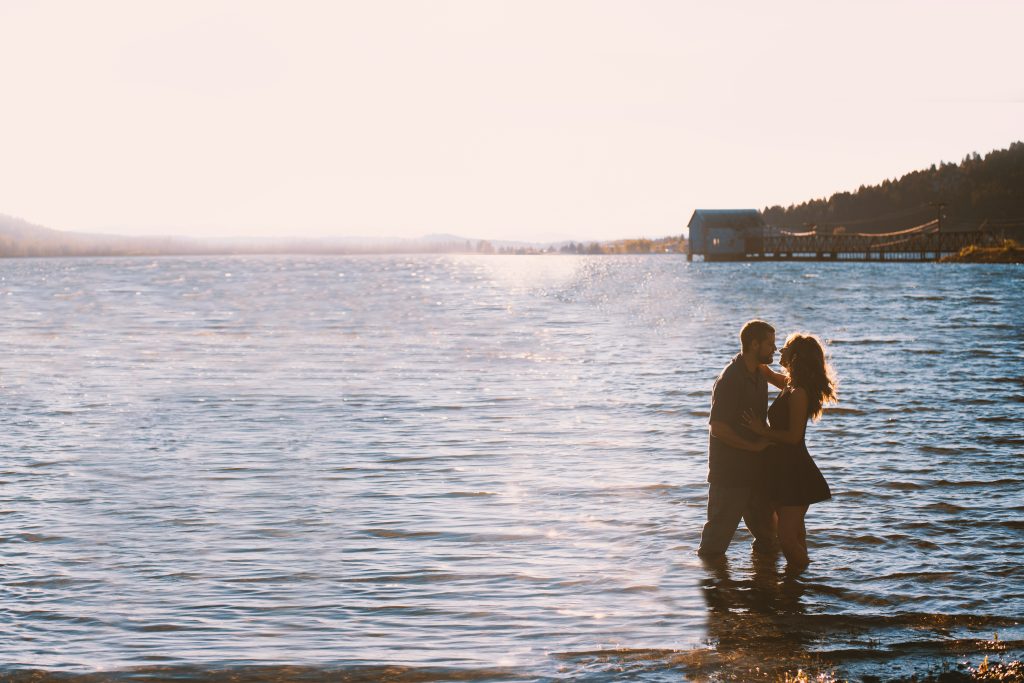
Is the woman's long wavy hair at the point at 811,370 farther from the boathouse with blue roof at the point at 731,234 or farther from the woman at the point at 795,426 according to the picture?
the boathouse with blue roof at the point at 731,234

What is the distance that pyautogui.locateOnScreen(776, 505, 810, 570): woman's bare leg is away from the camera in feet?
30.6

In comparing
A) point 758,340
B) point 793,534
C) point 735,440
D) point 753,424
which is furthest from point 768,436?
point 793,534

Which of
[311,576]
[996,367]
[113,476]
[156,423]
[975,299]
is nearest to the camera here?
[311,576]

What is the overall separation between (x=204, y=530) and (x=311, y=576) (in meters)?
2.19

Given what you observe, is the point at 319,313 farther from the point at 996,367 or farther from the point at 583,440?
the point at 583,440

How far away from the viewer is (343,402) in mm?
22453

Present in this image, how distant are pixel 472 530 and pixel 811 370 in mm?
4042

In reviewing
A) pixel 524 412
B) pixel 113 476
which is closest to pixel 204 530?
pixel 113 476

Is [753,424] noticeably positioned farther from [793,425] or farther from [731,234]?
[731,234]

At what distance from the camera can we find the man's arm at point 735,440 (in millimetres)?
9109

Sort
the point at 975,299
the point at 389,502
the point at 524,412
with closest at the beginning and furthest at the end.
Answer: the point at 389,502, the point at 524,412, the point at 975,299

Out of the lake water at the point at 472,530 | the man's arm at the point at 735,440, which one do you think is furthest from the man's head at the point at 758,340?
the lake water at the point at 472,530

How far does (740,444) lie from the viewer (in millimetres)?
9117

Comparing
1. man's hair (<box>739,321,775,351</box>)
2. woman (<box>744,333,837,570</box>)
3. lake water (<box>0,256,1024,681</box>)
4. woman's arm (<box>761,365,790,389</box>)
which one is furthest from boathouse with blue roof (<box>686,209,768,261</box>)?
man's hair (<box>739,321,775,351</box>)
